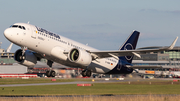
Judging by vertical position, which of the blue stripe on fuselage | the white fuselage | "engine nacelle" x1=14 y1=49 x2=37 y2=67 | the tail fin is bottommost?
the blue stripe on fuselage

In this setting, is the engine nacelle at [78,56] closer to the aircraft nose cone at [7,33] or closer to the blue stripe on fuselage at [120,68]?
the aircraft nose cone at [7,33]

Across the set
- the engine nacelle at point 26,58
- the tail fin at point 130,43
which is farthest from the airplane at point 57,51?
the tail fin at point 130,43

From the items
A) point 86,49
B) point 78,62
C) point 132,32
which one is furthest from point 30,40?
point 132,32

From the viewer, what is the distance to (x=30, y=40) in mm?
42375

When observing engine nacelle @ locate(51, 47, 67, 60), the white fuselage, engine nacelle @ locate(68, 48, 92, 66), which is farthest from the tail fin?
engine nacelle @ locate(51, 47, 67, 60)

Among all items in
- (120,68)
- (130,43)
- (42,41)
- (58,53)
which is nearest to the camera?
(42,41)

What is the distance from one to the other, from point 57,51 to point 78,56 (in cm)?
364

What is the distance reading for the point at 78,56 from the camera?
46.8m

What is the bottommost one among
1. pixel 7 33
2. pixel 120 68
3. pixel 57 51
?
pixel 120 68

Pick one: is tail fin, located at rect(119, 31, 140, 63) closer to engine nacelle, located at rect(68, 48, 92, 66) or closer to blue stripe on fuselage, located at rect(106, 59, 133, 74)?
blue stripe on fuselage, located at rect(106, 59, 133, 74)

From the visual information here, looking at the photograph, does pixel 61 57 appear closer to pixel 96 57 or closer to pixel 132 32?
pixel 96 57

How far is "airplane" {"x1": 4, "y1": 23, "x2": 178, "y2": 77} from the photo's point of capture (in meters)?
42.1

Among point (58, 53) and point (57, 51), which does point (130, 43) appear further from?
point (57, 51)

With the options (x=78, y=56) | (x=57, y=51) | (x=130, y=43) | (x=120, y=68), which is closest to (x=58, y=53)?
(x=57, y=51)
